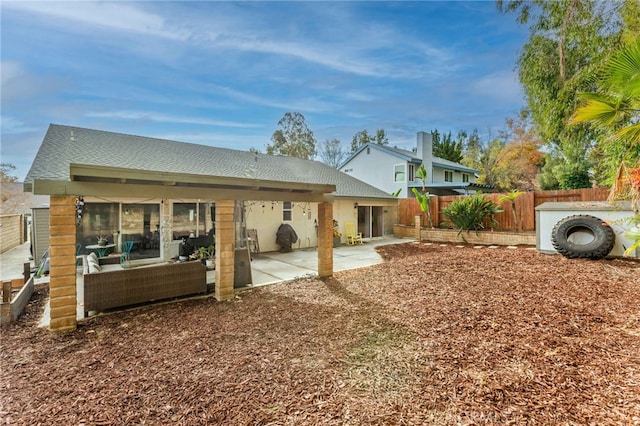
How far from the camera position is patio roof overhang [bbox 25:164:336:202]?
4383 mm

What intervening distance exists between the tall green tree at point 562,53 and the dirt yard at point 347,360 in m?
7.08

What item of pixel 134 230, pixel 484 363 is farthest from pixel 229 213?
pixel 134 230

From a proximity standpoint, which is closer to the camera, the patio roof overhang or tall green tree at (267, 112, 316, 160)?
the patio roof overhang

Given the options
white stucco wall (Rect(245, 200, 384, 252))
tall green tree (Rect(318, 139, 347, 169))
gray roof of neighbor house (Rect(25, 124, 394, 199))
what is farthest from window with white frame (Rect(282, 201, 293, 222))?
tall green tree (Rect(318, 139, 347, 169))

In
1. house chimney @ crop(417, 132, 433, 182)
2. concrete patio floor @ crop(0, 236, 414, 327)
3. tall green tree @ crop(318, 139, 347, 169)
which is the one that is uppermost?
tall green tree @ crop(318, 139, 347, 169)

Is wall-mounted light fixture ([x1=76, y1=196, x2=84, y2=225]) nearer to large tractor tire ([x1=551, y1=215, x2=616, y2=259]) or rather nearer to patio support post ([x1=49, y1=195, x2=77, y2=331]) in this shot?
patio support post ([x1=49, y1=195, x2=77, y2=331])

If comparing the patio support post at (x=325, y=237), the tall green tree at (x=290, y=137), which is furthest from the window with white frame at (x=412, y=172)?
the patio support post at (x=325, y=237)

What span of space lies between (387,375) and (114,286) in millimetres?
4739

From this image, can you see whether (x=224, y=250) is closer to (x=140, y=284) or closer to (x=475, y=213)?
(x=140, y=284)

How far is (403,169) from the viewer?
20719mm

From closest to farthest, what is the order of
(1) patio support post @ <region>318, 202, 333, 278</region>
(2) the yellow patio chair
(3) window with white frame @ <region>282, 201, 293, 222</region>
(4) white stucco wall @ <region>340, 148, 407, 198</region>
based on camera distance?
(1) patio support post @ <region>318, 202, 333, 278</region> → (3) window with white frame @ <region>282, 201, 293, 222</region> → (2) the yellow patio chair → (4) white stucco wall @ <region>340, 148, 407, 198</region>

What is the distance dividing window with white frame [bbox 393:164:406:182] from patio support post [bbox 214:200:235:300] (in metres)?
16.8

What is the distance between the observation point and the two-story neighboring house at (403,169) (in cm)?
2061

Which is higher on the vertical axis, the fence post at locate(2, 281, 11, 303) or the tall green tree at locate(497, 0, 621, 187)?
the tall green tree at locate(497, 0, 621, 187)
